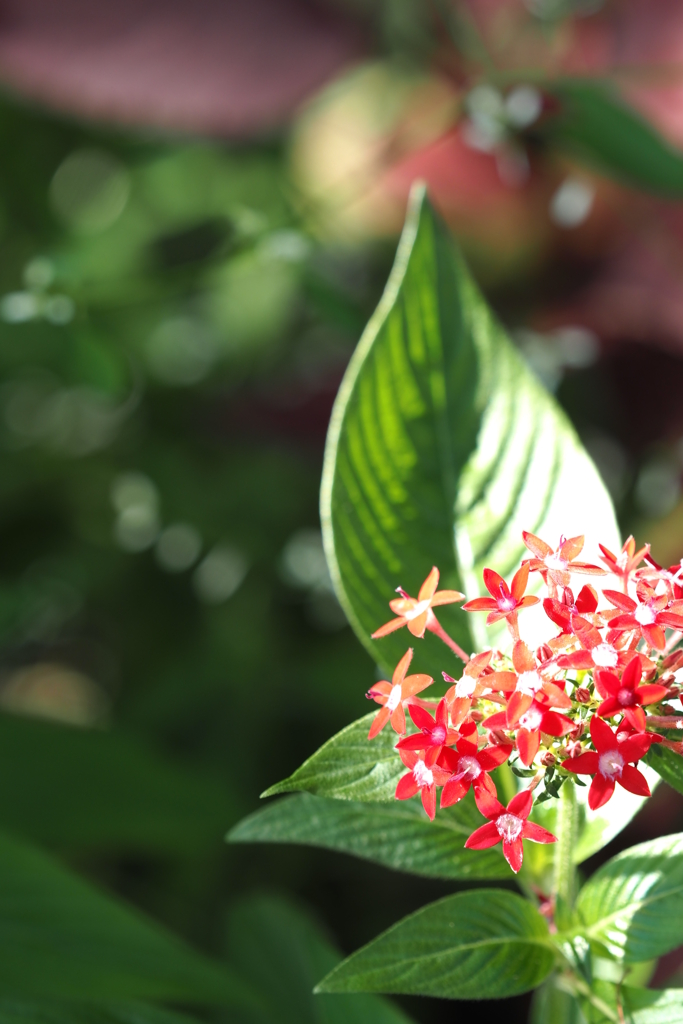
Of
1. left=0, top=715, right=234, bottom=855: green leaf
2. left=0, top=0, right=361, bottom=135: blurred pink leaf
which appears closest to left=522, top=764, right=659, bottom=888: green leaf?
left=0, top=715, right=234, bottom=855: green leaf

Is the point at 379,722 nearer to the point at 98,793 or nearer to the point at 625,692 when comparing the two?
the point at 625,692

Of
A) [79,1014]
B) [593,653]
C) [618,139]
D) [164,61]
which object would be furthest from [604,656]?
[164,61]

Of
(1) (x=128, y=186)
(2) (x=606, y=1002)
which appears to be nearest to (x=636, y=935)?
(2) (x=606, y=1002)

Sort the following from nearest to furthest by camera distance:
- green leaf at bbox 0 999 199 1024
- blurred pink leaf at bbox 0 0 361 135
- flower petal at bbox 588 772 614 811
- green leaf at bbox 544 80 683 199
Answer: flower petal at bbox 588 772 614 811 < green leaf at bbox 0 999 199 1024 < green leaf at bbox 544 80 683 199 < blurred pink leaf at bbox 0 0 361 135

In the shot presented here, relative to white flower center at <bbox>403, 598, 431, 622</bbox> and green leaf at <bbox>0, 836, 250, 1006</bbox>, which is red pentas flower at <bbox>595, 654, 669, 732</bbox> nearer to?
white flower center at <bbox>403, 598, 431, 622</bbox>

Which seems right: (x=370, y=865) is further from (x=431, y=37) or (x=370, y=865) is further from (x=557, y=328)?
(x=431, y=37)

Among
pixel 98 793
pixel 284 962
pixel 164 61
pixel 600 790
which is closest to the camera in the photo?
pixel 600 790
